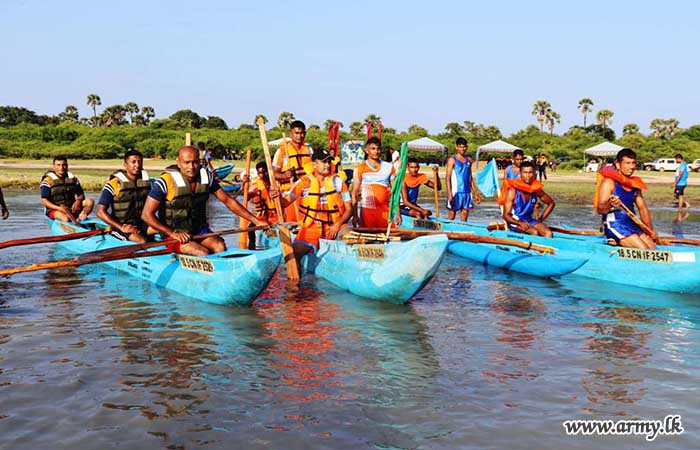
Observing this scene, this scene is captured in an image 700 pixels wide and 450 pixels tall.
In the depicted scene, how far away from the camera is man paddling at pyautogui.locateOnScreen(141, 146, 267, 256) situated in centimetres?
922

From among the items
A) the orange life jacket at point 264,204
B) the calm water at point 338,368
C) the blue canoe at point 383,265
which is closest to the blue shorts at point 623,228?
the calm water at point 338,368

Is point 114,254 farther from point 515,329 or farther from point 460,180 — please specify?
point 460,180

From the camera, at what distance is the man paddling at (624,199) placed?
34.2 ft

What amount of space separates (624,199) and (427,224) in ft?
15.9

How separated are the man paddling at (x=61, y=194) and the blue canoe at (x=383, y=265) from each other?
6.13 meters

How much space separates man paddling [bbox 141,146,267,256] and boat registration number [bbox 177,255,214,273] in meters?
0.13

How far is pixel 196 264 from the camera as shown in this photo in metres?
9.18

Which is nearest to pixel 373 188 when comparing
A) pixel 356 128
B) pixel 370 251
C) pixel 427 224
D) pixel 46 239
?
pixel 370 251

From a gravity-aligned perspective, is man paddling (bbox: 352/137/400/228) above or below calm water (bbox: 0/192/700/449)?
above

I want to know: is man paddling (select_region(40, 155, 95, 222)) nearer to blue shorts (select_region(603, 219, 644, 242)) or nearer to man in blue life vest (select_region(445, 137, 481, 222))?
man in blue life vest (select_region(445, 137, 481, 222))

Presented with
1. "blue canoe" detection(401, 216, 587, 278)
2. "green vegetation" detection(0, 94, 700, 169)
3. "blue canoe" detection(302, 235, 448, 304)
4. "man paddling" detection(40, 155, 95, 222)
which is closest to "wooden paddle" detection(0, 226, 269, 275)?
"blue canoe" detection(302, 235, 448, 304)

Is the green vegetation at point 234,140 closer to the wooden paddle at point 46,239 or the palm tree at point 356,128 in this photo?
the palm tree at point 356,128

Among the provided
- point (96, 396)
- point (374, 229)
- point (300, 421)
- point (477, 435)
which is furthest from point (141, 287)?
point (477, 435)

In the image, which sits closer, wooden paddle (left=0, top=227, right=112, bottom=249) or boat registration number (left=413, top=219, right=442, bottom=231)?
wooden paddle (left=0, top=227, right=112, bottom=249)
